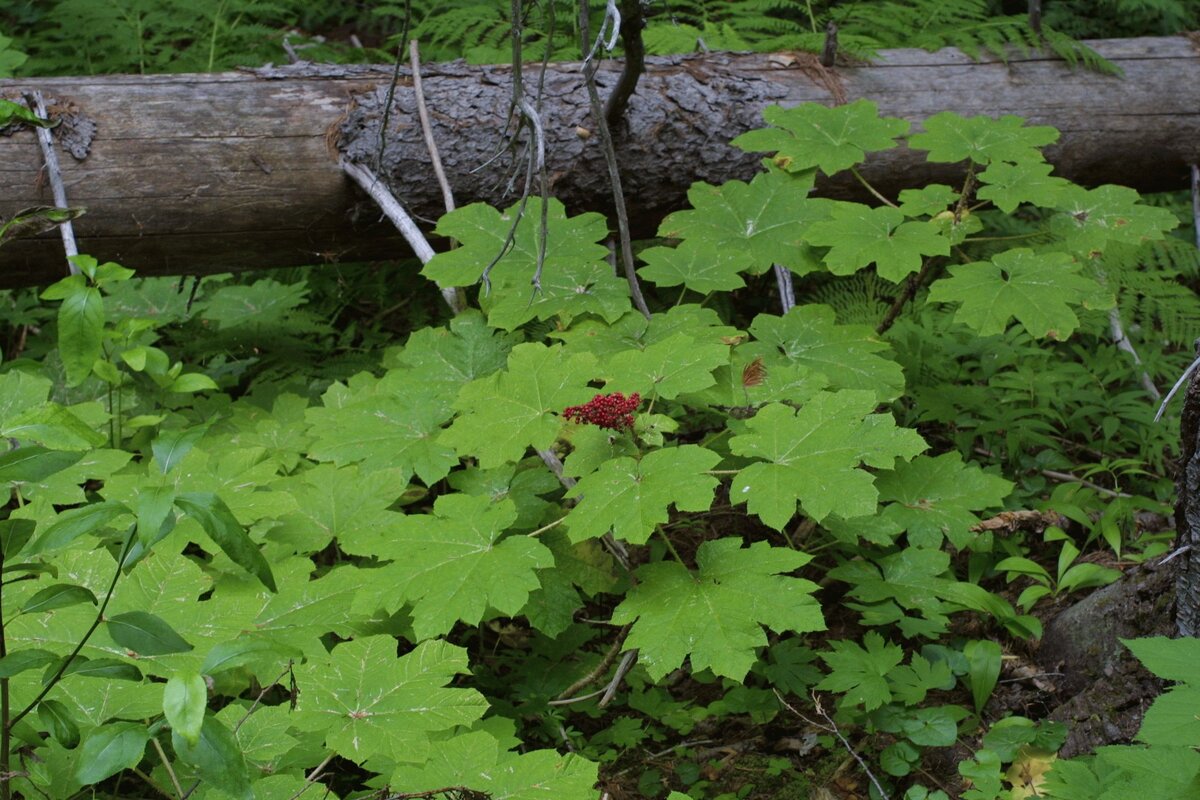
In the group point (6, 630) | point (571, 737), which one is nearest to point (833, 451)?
point (571, 737)

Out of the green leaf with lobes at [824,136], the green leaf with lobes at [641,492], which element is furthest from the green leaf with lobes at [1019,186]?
the green leaf with lobes at [641,492]

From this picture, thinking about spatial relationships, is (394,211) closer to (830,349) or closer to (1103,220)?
(830,349)

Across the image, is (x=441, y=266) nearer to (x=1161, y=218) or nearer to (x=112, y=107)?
(x=112, y=107)

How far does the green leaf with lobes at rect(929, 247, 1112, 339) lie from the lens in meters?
2.50

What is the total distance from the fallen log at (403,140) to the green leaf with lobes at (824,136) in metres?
0.38

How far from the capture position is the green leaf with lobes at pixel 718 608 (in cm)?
188

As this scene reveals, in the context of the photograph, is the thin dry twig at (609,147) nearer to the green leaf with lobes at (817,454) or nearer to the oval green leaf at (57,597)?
the green leaf with lobes at (817,454)

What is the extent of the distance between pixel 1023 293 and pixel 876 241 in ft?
1.33

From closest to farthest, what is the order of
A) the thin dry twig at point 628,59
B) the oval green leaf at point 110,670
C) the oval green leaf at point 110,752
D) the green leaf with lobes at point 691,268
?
1. the oval green leaf at point 110,752
2. the oval green leaf at point 110,670
3. the thin dry twig at point 628,59
4. the green leaf with lobes at point 691,268

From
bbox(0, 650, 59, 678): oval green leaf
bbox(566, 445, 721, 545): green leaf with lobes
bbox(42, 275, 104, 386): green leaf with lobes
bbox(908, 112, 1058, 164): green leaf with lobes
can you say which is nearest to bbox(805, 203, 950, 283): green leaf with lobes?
bbox(908, 112, 1058, 164): green leaf with lobes

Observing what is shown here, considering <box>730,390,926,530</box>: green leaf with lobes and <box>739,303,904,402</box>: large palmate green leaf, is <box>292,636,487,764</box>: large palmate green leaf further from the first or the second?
<box>739,303,904,402</box>: large palmate green leaf

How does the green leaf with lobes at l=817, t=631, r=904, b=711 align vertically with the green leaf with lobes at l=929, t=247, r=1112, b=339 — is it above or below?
below

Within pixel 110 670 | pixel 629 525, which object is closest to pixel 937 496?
pixel 629 525

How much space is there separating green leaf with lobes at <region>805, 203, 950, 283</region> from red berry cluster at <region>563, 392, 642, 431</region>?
84 centimetres
